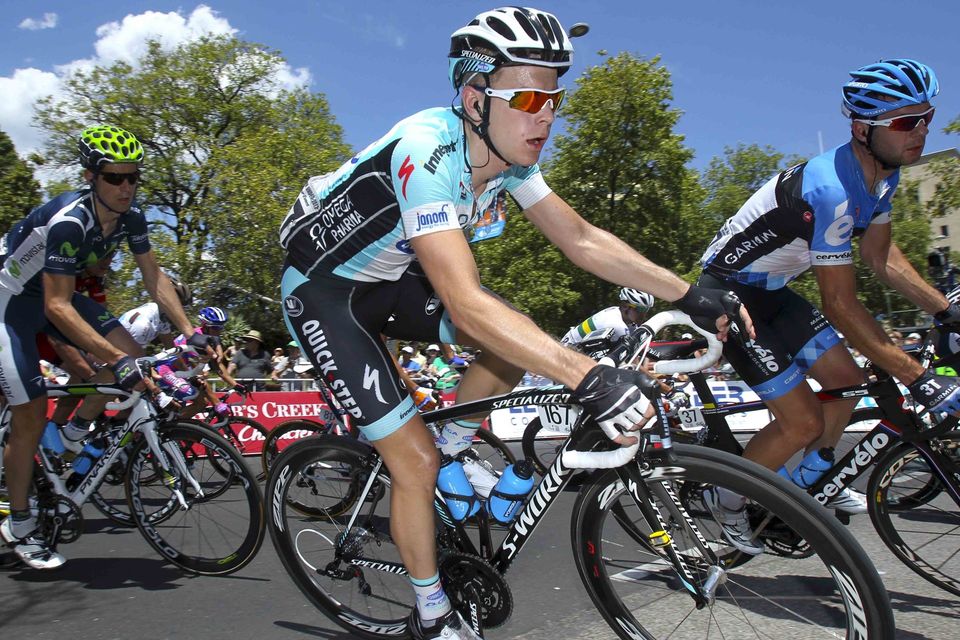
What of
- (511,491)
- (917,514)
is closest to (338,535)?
(511,491)

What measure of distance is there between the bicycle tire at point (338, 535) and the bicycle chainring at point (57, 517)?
1865mm

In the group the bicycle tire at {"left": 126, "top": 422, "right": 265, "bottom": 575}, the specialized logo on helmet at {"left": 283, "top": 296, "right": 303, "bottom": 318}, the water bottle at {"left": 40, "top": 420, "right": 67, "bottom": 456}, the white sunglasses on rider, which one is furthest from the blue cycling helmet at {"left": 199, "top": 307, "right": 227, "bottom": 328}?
the white sunglasses on rider

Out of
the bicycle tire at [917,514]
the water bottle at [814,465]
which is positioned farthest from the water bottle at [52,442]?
the bicycle tire at [917,514]

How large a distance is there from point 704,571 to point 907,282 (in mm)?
2373

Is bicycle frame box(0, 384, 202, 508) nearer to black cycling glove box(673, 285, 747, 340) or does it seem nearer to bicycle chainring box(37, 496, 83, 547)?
bicycle chainring box(37, 496, 83, 547)

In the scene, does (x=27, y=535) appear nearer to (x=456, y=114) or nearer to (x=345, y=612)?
(x=345, y=612)

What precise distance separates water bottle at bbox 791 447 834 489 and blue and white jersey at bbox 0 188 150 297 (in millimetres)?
4158

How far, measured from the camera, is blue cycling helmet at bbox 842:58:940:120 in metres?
3.41

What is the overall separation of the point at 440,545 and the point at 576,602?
1102 millimetres

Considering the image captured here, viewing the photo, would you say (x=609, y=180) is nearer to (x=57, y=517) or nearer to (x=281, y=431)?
(x=281, y=431)

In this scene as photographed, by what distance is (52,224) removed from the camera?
13.8ft

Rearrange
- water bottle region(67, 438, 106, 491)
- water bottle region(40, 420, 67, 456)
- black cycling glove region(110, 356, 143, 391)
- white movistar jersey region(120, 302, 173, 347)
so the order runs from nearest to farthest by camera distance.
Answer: black cycling glove region(110, 356, 143, 391)
water bottle region(67, 438, 106, 491)
water bottle region(40, 420, 67, 456)
white movistar jersey region(120, 302, 173, 347)

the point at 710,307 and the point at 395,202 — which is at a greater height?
the point at 395,202

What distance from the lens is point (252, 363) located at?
10.4 m
